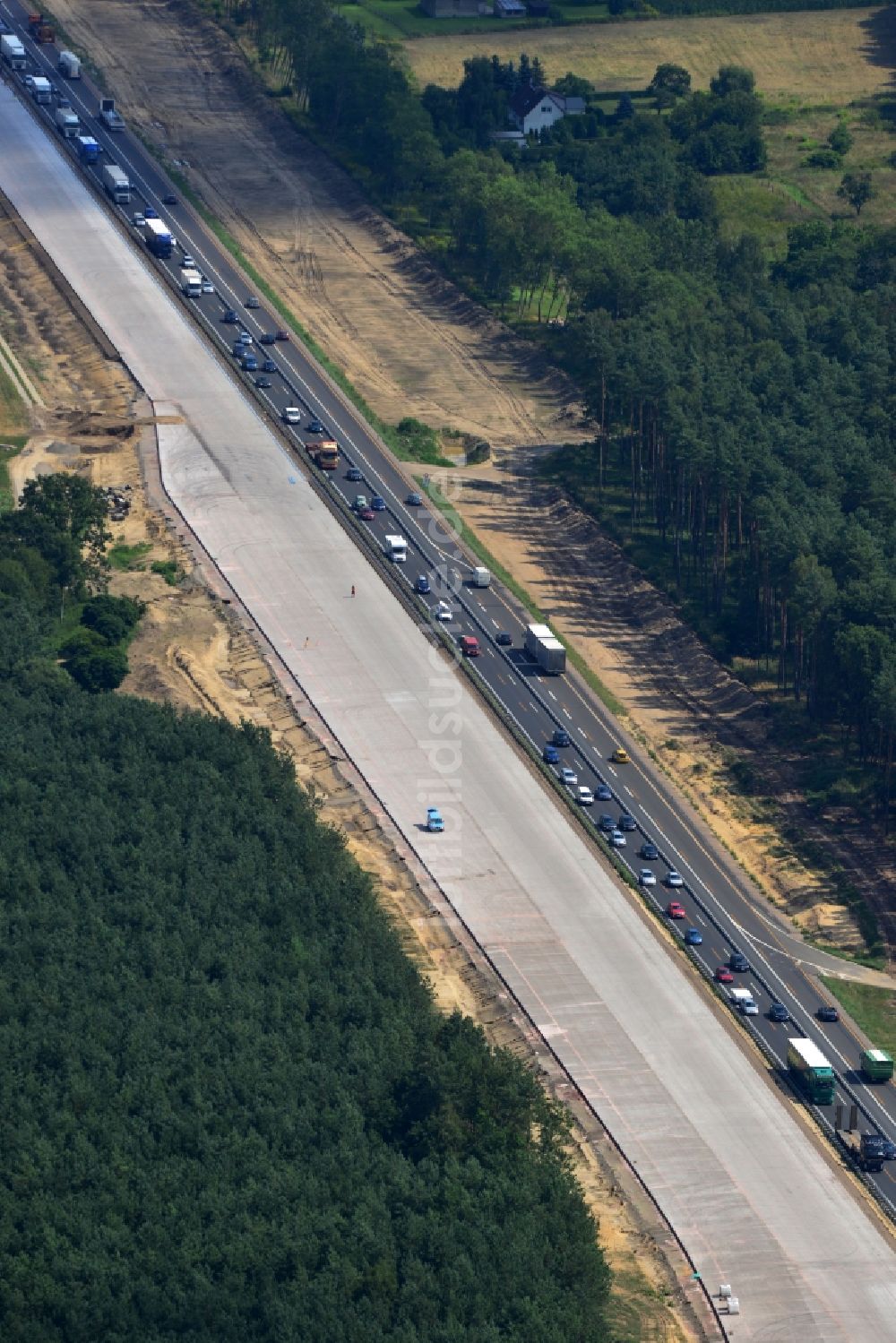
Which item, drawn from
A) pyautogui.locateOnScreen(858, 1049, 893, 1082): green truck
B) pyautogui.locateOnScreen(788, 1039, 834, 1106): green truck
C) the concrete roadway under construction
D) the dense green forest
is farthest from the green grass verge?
the dense green forest

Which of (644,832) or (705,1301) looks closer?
(705,1301)

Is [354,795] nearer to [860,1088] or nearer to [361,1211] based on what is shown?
[860,1088]

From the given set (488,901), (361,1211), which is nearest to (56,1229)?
(361,1211)

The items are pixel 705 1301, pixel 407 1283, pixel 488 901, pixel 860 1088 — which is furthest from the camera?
pixel 488 901

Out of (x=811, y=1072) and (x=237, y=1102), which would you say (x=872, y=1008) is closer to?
(x=811, y=1072)

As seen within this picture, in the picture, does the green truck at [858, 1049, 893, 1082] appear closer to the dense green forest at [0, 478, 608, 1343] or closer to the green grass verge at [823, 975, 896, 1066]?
the green grass verge at [823, 975, 896, 1066]

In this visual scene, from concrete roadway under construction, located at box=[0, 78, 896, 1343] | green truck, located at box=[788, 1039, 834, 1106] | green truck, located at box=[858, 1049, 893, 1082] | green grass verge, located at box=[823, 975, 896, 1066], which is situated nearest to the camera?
concrete roadway under construction, located at box=[0, 78, 896, 1343]
